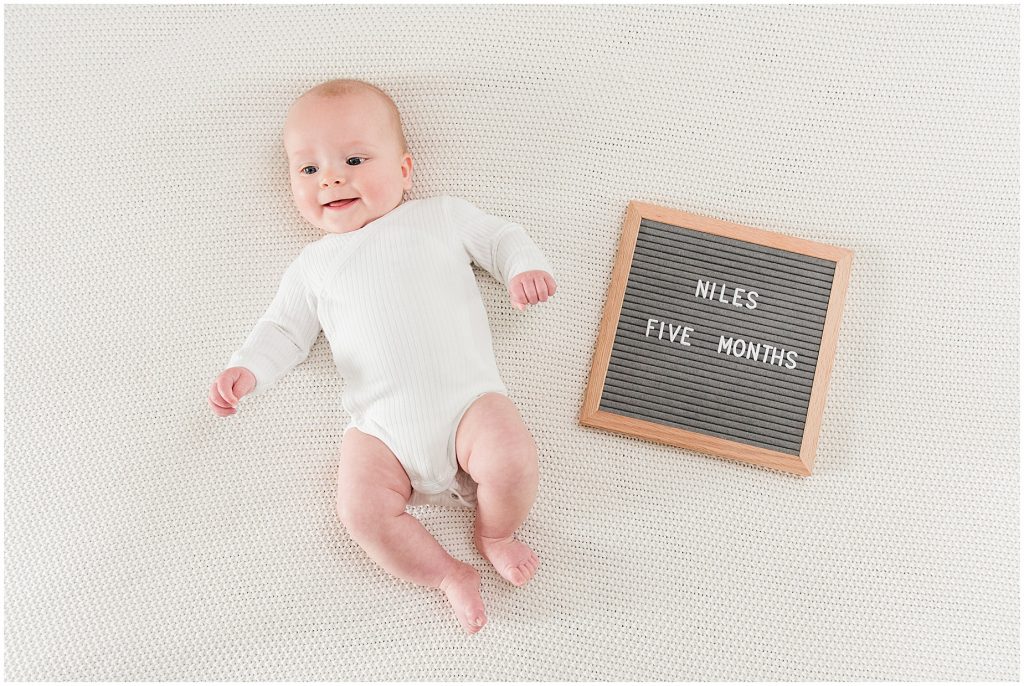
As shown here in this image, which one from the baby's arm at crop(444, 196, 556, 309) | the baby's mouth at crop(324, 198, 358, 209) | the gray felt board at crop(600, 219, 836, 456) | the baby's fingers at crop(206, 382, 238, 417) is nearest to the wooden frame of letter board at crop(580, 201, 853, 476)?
the gray felt board at crop(600, 219, 836, 456)

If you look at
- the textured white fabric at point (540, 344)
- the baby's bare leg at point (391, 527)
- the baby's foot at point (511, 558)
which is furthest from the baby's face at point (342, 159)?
the baby's foot at point (511, 558)

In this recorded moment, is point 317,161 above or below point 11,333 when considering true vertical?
above

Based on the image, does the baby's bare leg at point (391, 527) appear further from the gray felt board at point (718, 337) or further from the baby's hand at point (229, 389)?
the gray felt board at point (718, 337)

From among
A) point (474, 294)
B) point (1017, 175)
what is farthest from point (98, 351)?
point (1017, 175)

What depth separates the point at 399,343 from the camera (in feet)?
4.05

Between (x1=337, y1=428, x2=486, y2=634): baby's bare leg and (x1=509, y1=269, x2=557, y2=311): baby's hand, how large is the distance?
1.10ft

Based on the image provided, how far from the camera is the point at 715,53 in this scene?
4.66 feet

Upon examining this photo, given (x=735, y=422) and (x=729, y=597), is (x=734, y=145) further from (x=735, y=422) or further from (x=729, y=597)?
(x=729, y=597)

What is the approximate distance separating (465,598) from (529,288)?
1.72 ft

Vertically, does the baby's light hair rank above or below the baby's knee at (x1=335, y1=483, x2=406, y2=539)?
above

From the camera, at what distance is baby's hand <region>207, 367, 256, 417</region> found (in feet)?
4.01

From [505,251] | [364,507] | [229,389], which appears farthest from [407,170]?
[364,507]

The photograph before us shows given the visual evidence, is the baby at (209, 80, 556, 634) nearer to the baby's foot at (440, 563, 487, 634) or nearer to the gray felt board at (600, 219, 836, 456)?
the baby's foot at (440, 563, 487, 634)

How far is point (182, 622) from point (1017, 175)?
68.2 inches
